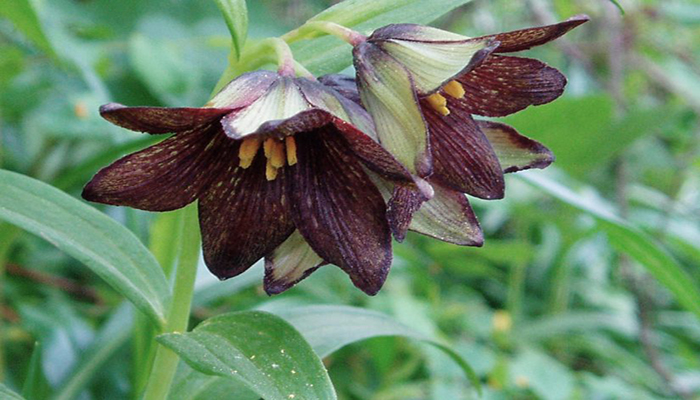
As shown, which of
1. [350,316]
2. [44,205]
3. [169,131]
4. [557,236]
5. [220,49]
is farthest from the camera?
[557,236]

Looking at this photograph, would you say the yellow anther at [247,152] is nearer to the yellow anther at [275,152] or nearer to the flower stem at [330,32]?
the yellow anther at [275,152]

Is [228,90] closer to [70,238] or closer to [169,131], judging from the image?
[169,131]

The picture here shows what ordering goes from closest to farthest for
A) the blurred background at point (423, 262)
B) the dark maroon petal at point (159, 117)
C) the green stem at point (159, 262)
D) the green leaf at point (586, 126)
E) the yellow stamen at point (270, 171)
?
1. the dark maroon petal at point (159, 117)
2. the yellow stamen at point (270, 171)
3. the green stem at point (159, 262)
4. the blurred background at point (423, 262)
5. the green leaf at point (586, 126)

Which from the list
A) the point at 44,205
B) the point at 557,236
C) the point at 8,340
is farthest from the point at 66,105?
the point at 557,236

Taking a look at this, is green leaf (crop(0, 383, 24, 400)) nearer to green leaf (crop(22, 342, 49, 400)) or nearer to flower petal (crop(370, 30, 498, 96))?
green leaf (crop(22, 342, 49, 400))

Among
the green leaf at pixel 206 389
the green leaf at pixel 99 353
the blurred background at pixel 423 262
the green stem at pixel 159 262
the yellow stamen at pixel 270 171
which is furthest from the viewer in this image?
the blurred background at pixel 423 262

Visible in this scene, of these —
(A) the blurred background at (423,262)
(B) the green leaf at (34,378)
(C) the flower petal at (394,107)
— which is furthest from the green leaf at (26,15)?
(C) the flower petal at (394,107)

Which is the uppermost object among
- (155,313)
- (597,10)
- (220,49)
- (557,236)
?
(155,313)
